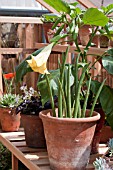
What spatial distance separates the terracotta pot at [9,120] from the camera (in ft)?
7.74

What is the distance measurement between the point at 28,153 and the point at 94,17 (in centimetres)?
67

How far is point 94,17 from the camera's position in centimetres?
150

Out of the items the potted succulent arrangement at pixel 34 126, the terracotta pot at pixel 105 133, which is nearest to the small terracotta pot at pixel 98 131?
the terracotta pot at pixel 105 133

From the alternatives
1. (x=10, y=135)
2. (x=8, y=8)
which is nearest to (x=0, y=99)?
(x=10, y=135)

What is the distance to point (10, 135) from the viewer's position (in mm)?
2178

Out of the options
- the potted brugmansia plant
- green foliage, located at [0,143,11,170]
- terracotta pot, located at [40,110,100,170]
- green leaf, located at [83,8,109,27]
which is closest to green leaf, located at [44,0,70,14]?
green leaf, located at [83,8,109,27]

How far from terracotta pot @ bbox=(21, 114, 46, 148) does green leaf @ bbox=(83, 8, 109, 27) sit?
22.3 inches

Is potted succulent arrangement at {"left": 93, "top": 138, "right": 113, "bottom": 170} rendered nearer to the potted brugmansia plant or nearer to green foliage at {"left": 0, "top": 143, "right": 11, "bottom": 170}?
the potted brugmansia plant

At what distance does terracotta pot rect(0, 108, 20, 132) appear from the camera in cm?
236

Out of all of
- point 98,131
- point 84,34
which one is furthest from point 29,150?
point 84,34

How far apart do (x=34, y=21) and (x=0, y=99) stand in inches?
41.0

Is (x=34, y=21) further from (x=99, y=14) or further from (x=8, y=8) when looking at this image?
(x=99, y=14)

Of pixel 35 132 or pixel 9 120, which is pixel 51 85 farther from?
pixel 9 120

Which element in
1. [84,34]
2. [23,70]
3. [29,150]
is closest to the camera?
[23,70]
